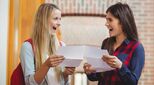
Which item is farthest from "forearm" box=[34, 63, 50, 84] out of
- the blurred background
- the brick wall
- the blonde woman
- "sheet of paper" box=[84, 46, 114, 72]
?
the brick wall

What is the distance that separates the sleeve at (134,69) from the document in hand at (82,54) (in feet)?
0.30

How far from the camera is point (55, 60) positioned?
2141mm

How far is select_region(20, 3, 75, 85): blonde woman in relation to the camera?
218cm

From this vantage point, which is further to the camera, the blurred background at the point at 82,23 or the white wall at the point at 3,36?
the blurred background at the point at 82,23

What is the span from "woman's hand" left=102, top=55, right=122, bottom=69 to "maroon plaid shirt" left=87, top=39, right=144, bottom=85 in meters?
0.04

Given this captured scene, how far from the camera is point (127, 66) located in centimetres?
226

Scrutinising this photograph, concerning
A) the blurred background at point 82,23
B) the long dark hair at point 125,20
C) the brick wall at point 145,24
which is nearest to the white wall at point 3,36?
the blurred background at point 82,23

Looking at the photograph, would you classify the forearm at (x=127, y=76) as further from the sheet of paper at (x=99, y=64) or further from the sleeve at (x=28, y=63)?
the sleeve at (x=28, y=63)

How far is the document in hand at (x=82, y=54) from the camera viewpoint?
6.95ft

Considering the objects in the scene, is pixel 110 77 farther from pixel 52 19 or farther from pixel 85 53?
pixel 52 19

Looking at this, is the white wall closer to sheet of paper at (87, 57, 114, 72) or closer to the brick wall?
sheet of paper at (87, 57, 114, 72)

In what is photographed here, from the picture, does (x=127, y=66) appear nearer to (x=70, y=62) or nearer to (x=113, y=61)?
(x=113, y=61)

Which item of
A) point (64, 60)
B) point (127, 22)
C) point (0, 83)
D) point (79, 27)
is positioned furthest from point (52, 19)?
point (79, 27)

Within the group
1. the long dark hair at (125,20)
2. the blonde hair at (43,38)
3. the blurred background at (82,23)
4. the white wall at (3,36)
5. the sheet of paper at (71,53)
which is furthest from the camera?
the blurred background at (82,23)
